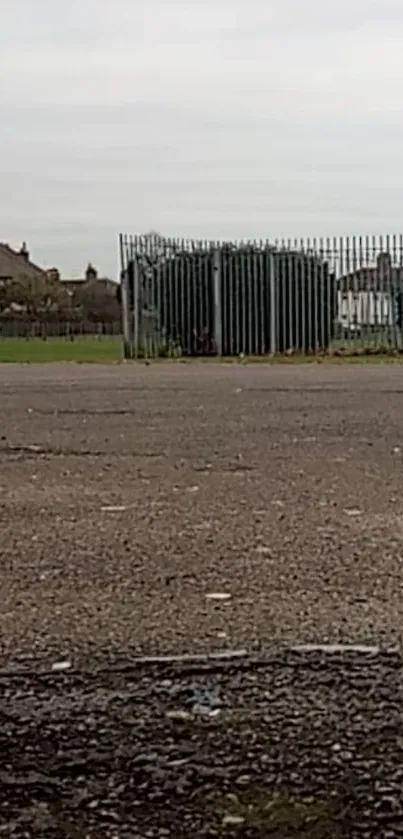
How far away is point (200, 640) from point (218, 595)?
1.52 ft

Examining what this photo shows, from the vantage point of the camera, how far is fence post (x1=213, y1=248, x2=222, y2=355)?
23141 mm

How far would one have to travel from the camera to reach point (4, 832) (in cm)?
196

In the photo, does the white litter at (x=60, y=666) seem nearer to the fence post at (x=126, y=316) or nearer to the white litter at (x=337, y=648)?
the white litter at (x=337, y=648)

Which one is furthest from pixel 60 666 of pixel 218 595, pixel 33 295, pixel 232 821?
pixel 33 295

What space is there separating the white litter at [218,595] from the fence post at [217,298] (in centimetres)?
1973

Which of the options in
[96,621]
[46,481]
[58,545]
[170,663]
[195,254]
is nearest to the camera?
[170,663]

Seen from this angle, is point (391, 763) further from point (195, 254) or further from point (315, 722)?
point (195, 254)

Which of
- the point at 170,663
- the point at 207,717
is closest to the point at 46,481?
the point at 170,663

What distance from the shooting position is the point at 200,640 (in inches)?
119

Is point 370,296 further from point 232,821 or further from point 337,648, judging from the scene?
point 232,821

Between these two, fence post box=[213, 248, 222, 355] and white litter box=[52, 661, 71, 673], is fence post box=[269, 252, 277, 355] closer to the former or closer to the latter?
fence post box=[213, 248, 222, 355]

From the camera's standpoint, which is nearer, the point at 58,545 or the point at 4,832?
the point at 4,832

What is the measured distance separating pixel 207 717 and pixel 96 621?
825 mm

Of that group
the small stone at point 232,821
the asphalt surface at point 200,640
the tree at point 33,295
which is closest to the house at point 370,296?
the asphalt surface at point 200,640
